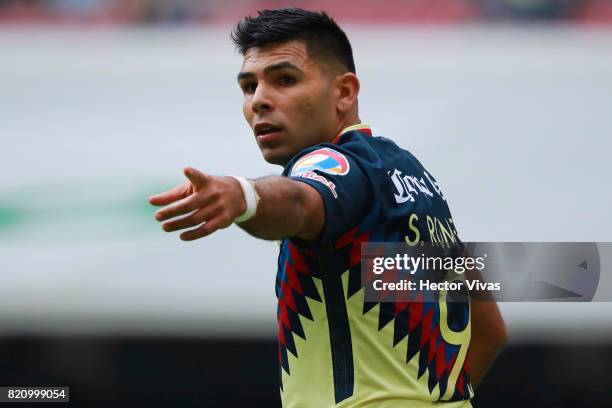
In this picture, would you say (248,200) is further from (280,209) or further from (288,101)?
(288,101)

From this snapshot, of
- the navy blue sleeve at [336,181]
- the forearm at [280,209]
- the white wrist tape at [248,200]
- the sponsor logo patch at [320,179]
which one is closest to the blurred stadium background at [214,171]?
the navy blue sleeve at [336,181]

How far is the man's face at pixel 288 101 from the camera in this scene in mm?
3285

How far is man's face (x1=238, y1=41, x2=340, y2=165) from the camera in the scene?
3285mm

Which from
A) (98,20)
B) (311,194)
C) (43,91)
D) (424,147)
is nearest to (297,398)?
(311,194)

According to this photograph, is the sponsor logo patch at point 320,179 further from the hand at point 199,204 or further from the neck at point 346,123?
the neck at point 346,123

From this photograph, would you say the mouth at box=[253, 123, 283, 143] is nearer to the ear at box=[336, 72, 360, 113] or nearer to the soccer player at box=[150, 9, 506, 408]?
the soccer player at box=[150, 9, 506, 408]

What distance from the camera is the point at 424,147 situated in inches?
306

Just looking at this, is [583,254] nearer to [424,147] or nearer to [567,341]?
[567,341]

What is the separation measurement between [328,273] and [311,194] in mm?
351

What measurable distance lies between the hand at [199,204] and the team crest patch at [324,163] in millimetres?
430

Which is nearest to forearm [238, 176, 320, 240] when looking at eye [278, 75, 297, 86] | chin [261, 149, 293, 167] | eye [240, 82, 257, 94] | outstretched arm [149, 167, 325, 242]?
outstretched arm [149, 167, 325, 242]

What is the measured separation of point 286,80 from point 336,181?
686 mm

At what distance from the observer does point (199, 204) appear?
2.38 meters

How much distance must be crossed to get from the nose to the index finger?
0.89 m
